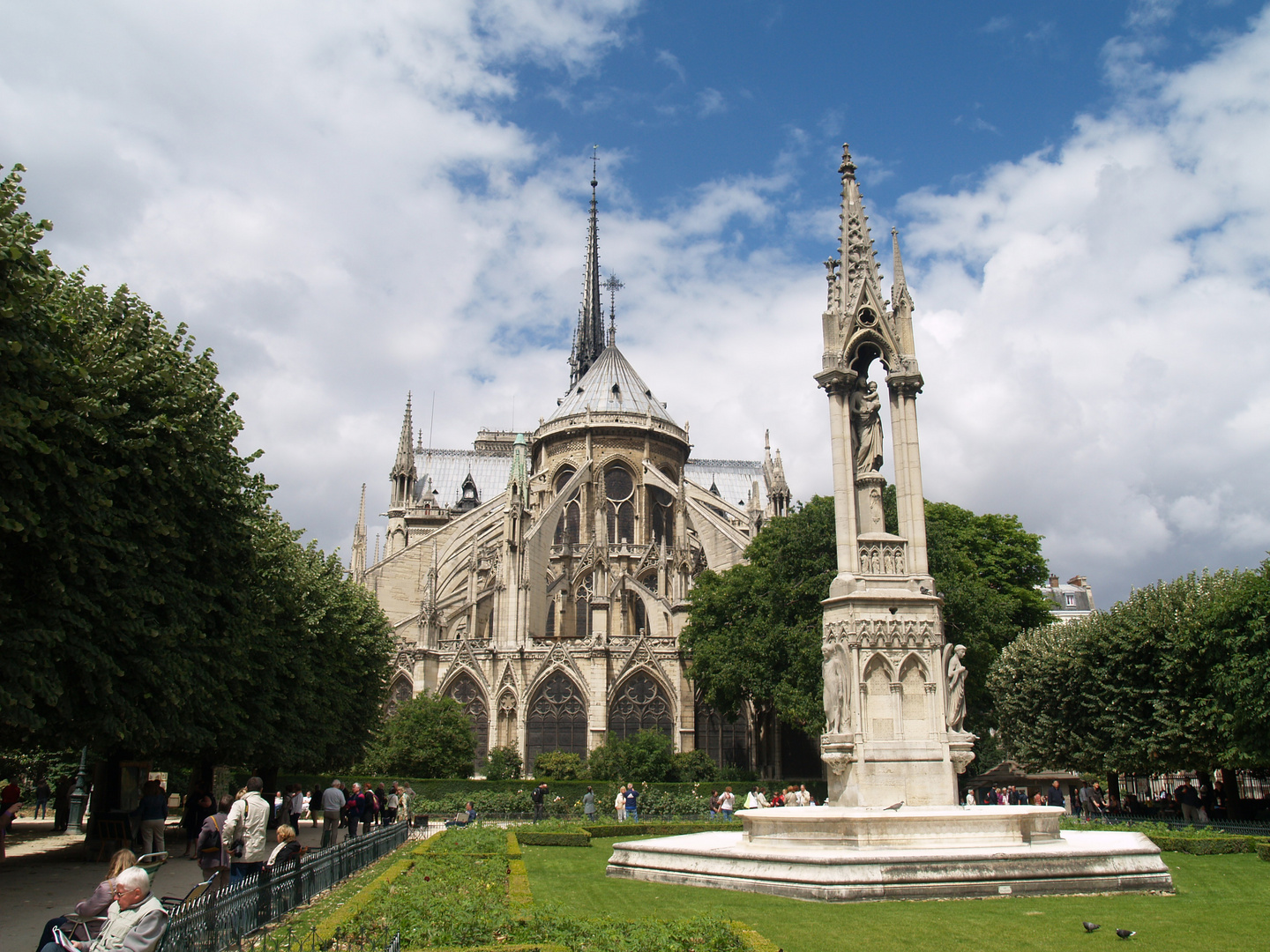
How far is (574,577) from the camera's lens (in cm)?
5219

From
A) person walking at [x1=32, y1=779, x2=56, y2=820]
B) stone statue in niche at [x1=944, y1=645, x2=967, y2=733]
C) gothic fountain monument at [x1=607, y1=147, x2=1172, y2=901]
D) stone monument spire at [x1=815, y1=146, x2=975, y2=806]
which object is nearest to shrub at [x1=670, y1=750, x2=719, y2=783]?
person walking at [x1=32, y1=779, x2=56, y2=820]

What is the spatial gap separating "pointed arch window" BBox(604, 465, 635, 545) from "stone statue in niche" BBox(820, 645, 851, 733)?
146ft

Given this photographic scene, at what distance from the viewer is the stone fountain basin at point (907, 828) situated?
10289 mm

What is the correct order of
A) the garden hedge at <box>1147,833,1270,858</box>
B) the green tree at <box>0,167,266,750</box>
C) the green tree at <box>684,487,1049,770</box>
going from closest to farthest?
the green tree at <box>0,167,266,750</box>
the garden hedge at <box>1147,833,1270,858</box>
the green tree at <box>684,487,1049,770</box>

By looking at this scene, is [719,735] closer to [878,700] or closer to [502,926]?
[878,700]

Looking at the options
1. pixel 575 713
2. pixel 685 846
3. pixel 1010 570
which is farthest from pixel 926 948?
pixel 575 713

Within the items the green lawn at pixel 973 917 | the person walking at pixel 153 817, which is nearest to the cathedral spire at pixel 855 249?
the green lawn at pixel 973 917

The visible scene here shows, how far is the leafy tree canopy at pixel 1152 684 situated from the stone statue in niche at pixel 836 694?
12.1 m

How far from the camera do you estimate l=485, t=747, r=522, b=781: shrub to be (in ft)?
127

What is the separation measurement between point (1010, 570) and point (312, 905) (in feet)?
109

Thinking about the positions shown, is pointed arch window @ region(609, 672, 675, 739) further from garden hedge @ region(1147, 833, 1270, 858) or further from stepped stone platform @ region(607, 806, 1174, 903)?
stepped stone platform @ region(607, 806, 1174, 903)

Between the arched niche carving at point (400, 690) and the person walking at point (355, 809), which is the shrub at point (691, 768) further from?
the person walking at point (355, 809)

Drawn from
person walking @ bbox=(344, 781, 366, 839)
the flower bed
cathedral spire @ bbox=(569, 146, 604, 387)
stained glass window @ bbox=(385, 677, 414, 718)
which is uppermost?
cathedral spire @ bbox=(569, 146, 604, 387)

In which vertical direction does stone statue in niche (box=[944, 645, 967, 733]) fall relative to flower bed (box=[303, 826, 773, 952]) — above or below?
above
